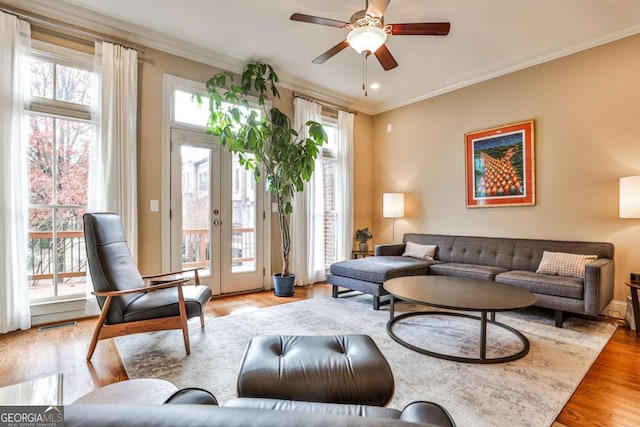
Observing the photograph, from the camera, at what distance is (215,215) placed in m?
4.08

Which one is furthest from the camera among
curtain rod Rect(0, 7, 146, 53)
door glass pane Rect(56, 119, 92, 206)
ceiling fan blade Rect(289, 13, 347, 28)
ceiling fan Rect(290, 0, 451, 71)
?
door glass pane Rect(56, 119, 92, 206)

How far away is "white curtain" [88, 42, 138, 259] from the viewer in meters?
3.15

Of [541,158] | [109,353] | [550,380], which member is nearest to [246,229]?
[109,353]

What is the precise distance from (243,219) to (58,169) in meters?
2.05

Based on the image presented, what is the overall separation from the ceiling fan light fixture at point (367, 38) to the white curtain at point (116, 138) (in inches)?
93.8

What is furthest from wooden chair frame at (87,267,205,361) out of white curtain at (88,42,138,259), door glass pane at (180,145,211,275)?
door glass pane at (180,145,211,275)

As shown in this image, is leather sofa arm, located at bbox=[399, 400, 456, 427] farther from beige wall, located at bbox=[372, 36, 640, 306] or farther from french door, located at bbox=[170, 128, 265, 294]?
beige wall, located at bbox=[372, 36, 640, 306]

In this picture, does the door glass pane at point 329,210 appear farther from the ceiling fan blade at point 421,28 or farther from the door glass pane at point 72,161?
the door glass pane at point 72,161

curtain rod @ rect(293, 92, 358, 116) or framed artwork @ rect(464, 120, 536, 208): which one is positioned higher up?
curtain rod @ rect(293, 92, 358, 116)

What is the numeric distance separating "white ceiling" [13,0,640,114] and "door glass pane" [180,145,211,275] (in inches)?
49.7

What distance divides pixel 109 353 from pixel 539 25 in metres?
5.03

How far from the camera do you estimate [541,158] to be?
3.87 m

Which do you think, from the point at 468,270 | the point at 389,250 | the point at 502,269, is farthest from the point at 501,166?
the point at 389,250

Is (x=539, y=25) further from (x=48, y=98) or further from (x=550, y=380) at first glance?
(x=48, y=98)
